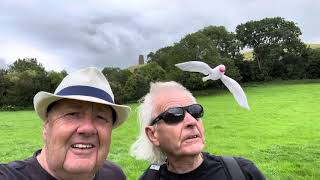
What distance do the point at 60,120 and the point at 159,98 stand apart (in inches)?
41.7

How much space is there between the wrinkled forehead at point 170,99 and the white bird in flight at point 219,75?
0.27m

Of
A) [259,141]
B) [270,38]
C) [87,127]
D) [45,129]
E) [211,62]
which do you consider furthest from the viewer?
[270,38]

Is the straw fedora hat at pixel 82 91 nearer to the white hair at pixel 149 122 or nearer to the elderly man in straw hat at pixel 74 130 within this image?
the elderly man in straw hat at pixel 74 130

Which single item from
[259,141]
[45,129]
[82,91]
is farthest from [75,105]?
[259,141]

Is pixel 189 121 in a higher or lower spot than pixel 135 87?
higher

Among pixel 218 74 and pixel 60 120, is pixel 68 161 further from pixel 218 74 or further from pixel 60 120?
pixel 218 74

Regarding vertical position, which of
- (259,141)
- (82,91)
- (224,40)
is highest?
(224,40)

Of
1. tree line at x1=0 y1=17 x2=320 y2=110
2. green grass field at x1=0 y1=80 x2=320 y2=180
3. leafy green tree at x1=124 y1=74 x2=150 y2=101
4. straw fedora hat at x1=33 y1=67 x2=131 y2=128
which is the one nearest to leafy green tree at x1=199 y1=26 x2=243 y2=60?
tree line at x1=0 y1=17 x2=320 y2=110

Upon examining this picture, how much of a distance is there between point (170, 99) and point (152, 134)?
300mm

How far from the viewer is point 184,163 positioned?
11.5ft

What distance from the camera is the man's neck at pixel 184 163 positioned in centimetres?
350

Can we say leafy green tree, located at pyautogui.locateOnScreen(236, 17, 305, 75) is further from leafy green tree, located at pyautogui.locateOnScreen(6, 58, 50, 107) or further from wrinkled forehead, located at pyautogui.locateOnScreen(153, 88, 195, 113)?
wrinkled forehead, located at pyautogui.locateOnScreen(153, 88, 195, 113)

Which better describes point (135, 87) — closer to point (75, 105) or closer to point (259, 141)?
point (259, 141)

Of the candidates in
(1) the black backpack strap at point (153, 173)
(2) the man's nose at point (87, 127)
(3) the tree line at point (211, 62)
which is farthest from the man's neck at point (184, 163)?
(3) the tree line at point (211, 62)
